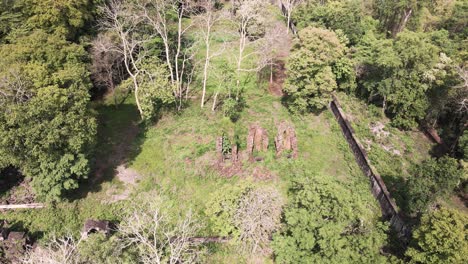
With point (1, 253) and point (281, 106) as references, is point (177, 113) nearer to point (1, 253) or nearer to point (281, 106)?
point (281, 106)

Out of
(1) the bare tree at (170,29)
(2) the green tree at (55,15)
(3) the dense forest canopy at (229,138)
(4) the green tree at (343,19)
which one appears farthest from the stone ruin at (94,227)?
(4) the green tree at (343,19)

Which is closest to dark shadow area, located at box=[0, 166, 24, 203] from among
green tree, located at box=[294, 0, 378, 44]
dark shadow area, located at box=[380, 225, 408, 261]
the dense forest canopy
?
the dense forest canopy

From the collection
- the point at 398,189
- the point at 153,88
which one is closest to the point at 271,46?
the point at 153,88

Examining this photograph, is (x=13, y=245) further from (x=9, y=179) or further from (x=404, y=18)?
(x=404, y=18)

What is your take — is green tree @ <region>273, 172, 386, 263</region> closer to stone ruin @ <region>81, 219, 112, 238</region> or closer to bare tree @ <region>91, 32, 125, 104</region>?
stone ruin @ <region>81, 219, 112, 238</region>

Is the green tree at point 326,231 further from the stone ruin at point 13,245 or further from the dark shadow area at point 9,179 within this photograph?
the dark shadow area at point 9,179

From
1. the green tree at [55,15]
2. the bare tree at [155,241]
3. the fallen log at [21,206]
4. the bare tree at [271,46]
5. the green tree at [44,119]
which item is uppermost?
the green tree at [55,15]
